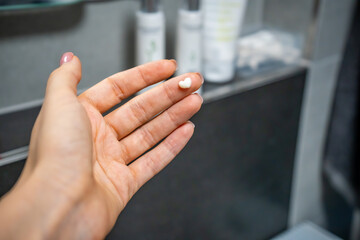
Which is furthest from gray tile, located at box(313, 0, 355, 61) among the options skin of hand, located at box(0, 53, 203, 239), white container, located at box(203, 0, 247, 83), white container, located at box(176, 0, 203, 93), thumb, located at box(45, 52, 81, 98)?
thumb, located at box(45, 52, 81, 98)

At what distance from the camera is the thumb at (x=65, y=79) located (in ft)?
1.46

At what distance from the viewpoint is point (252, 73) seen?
0.90 meters

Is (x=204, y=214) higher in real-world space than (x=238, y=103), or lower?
lower

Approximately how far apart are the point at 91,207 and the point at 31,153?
10cm

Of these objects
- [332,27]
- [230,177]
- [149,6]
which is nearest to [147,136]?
[149,6]

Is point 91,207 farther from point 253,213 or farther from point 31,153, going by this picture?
point 253,213

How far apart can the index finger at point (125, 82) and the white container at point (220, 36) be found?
0.29 meters

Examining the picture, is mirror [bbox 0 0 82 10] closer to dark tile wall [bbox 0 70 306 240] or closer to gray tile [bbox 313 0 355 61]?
dark tile wall [bbox 0 70 306 240]

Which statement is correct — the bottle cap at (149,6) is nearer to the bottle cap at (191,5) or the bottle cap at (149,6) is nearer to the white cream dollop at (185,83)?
the bottle cap at (191,5)

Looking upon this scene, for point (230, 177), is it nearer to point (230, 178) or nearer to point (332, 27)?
point (230, 178)

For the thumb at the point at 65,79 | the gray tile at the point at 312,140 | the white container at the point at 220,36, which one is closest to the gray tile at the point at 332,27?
the gray tile at the point at 312,140

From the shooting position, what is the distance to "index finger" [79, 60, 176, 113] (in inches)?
21.2

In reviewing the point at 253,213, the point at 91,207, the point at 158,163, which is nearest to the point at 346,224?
the point at 253,213

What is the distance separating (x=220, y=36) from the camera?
803 mm
